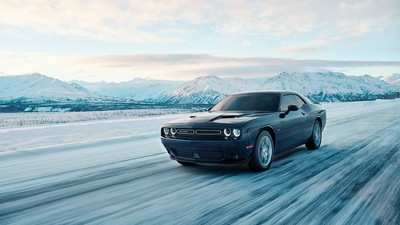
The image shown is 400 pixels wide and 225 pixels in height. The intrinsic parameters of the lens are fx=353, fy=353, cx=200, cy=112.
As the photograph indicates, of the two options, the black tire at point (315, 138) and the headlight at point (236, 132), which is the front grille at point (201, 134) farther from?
the black tire at point (315, 138)

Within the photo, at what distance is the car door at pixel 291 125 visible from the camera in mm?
6617

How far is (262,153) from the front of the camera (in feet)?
19.3

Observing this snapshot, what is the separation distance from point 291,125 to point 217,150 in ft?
6.83

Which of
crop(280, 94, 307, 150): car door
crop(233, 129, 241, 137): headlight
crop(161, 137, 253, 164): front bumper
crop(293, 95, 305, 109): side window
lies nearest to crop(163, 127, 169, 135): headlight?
crop(161, 137, 253, 164): front bumper

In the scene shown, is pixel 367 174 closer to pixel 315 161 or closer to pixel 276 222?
pixel 315 161

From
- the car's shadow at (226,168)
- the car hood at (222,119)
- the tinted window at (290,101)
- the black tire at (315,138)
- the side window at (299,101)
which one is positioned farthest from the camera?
the black tire at (315,138)

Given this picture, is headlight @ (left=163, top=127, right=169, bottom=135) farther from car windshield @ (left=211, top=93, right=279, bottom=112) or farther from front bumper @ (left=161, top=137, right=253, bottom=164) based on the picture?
car windshield @ (left=211, top=93, right=279, bottom=112)

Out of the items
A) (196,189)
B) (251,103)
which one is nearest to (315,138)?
(251,103)

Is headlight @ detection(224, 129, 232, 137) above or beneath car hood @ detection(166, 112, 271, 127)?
beneath

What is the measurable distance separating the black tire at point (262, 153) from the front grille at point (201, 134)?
66 cm

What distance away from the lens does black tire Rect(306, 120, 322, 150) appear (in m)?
7.96

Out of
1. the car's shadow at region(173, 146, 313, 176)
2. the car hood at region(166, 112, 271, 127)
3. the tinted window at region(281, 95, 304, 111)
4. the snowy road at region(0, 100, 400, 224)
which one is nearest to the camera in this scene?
the snowy road at region(0, 100, 400, 224)

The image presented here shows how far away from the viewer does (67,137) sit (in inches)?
452

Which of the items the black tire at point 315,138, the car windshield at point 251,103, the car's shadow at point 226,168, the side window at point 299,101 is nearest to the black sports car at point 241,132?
the car windshield at point 251,103
